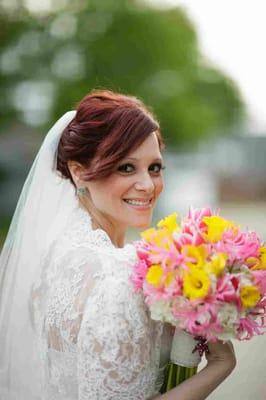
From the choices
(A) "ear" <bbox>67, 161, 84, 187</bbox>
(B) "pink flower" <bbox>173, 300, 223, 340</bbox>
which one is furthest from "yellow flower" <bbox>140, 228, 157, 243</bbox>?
(A) "ear" <bbox>67, 161, 84, 187</bbox>

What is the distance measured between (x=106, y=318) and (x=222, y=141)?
5688 cm

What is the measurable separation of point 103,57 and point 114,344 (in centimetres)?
2664

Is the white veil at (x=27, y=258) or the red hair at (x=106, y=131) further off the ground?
the red hair at (x=106, y=131)

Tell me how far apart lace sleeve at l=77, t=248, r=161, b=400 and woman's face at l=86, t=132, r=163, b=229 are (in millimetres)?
359

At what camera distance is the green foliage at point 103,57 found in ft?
83.4

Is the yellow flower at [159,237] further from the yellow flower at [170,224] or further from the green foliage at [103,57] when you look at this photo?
the green foliage at [103,57]

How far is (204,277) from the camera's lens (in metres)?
1.93

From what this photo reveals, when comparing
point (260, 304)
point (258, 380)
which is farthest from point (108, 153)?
point (258, 380)

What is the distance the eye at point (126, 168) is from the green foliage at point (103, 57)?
2097 cm

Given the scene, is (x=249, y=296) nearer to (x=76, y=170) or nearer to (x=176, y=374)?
(x=176, y=374)

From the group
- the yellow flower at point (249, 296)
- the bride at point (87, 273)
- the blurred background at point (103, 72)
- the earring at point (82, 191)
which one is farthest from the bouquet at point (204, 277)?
the blurred background at point (103, 72)

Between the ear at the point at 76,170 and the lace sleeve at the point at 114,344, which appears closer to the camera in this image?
the lace sleeve at the point at 114,344

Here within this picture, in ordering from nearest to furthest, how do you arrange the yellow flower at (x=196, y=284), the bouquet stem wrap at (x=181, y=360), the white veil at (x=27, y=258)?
the yellow flower at (x=196, y=284), the bouquet stem wrap at (x=181, y=360), the white veil at (x=27, y=258)

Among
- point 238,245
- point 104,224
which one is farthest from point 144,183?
point 238,245
